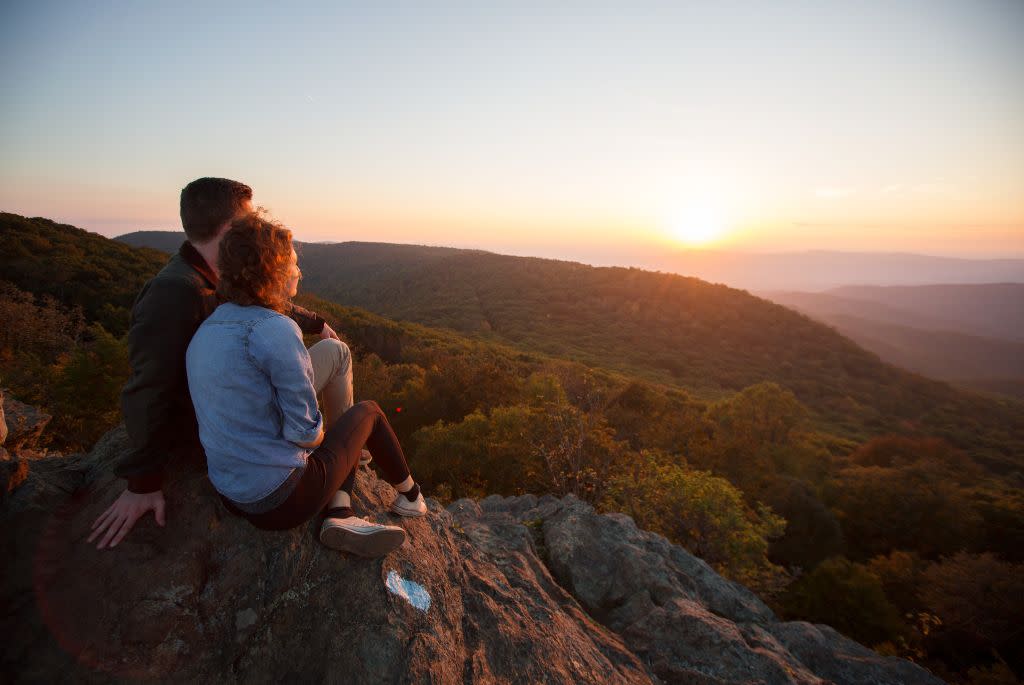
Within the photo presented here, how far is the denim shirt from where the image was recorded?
2.53 meters

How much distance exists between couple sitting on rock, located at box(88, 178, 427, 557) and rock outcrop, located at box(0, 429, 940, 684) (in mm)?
244

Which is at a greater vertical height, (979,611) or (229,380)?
(229,380)

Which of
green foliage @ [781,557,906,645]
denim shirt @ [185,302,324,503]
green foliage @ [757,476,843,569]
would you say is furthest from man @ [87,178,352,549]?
green foliage @ [757,476,843,569]

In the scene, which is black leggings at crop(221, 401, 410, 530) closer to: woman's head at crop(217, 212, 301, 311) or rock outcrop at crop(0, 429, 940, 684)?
rock outcrop at crop(0, 429, 940, 684)

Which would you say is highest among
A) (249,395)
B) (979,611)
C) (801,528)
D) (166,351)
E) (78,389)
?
(166,351)

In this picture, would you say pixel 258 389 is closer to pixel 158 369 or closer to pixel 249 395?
pixel 249 395

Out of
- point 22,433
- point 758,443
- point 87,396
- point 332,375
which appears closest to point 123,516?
point 332,375

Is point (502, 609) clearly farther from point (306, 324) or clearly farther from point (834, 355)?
point (834, 355)

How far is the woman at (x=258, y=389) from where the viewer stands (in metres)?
2.54

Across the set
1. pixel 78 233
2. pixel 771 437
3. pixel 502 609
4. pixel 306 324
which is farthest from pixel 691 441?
pixel 78 233

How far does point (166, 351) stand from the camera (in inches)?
106

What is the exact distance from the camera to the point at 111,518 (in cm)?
285

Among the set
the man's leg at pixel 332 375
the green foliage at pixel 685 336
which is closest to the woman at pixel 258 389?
the man's leg at pixel 332 375

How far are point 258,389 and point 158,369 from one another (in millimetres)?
656
